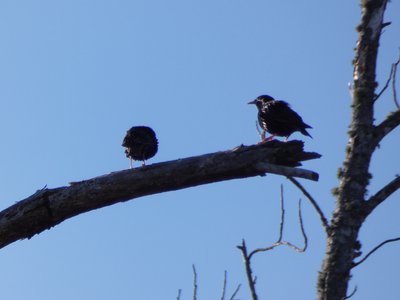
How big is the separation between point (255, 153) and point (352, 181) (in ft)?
6.08

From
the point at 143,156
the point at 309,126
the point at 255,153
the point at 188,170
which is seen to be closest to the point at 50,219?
the point at 188,170

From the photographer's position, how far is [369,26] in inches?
228

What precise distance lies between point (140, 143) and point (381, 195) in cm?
1035

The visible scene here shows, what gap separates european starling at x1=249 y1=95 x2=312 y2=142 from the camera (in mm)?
13773

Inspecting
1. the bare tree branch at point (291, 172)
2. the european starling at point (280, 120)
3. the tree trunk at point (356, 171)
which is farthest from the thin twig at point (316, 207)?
the european starling at point (280, 120)

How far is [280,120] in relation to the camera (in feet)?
45.6

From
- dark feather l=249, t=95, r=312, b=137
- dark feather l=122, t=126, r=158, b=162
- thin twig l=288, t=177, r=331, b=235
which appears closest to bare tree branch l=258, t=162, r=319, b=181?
thin twig l=288, t=177, r=331, b=235

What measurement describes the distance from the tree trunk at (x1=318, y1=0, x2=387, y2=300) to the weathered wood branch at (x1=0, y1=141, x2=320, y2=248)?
5.31ft

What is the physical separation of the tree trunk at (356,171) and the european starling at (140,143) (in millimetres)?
9842

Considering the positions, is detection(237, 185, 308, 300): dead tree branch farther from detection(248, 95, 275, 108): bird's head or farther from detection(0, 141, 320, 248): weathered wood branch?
detection(248, 95, 275, 108): bird's head

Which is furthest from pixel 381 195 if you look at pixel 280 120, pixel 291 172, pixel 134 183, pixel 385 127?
pixel 280 120

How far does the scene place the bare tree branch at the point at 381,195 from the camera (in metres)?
5.26

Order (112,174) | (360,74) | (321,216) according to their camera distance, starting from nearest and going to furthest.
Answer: (321,216) < (360,74) < (112,174)

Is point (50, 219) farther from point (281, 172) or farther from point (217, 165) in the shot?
point (281, 172)
